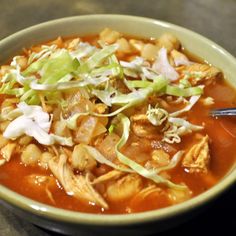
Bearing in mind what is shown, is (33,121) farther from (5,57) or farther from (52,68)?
(5,57)

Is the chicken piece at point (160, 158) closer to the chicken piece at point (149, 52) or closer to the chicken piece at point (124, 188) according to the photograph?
the chicken piece at point (124, 188)

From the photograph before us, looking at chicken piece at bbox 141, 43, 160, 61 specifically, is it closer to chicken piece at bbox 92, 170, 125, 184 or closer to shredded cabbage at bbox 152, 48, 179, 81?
shredded cabbage at bbox 152, 48, 179, 81

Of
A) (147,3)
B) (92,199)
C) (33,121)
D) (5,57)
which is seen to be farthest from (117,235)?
(147,3)

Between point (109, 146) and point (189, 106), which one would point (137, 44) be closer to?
point (189, 106)

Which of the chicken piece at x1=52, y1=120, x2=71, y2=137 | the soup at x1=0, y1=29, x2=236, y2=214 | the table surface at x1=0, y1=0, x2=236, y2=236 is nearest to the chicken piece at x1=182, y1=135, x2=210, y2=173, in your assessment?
the soup at x1=0, y1=29, x2=236, y2=214

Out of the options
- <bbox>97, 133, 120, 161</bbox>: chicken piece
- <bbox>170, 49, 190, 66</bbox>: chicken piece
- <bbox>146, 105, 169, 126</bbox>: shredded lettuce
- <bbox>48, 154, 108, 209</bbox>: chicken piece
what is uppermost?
<bbox>170, 49, 190, 66</bbox>: chicken piece

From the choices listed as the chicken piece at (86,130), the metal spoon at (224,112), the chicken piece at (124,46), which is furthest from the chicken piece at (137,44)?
the chicken piece at (86,130)
